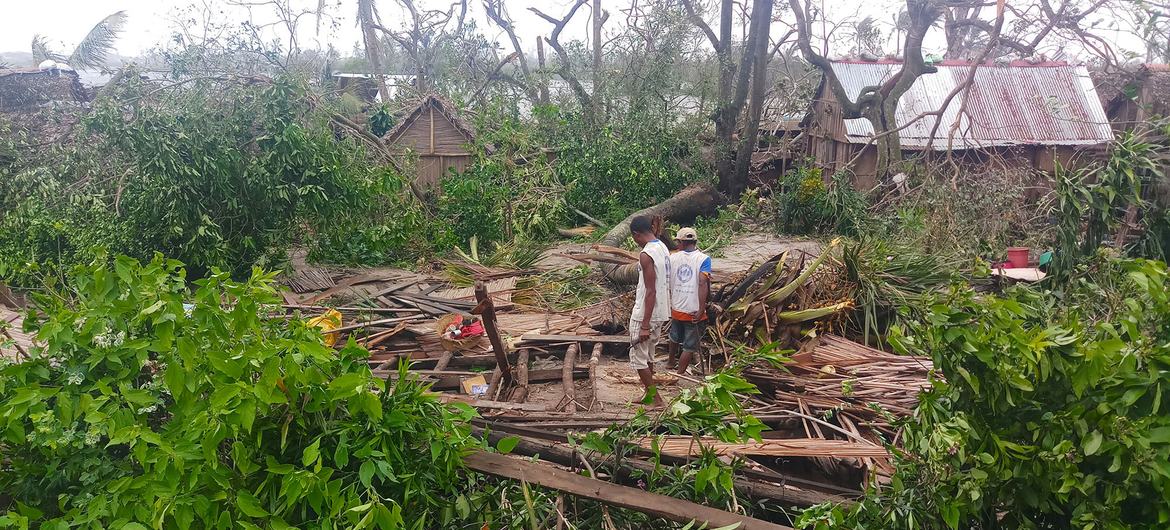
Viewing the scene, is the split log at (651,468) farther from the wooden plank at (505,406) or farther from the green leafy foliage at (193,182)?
the green leafy foliage at (193,182)

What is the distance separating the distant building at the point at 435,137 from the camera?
14406 millimetres

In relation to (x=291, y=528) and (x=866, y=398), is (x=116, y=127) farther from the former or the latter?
(x=866, y=398)

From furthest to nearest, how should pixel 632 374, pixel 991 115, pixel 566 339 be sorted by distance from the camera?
1. pixel 991 115
2. pixel 566 339
3. pixel 632 374

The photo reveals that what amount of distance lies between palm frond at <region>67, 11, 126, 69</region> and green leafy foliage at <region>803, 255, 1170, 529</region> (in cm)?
1943

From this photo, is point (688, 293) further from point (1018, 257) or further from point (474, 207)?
point (474, 207)

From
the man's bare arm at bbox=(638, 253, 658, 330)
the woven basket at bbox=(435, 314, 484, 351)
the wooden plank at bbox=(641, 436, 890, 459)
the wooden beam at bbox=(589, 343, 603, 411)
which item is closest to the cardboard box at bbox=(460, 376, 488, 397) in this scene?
the woven basket at bbox=(435, 314, 484, 351)

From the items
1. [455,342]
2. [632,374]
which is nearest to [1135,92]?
[632,374]

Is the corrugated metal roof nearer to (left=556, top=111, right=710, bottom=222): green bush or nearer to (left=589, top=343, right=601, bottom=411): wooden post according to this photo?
(left=556, top=111, right=710, bottom=222): green bush

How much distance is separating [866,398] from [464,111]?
1182 centimetres

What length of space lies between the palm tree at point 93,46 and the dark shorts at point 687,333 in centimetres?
1637

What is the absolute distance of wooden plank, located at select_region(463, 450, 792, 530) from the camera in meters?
3.23

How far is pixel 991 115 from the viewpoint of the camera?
49.6 ft

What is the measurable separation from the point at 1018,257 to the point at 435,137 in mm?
10010

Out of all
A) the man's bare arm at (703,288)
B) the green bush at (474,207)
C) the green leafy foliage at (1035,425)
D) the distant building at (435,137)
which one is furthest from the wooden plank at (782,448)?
the distant building at (435,137)
